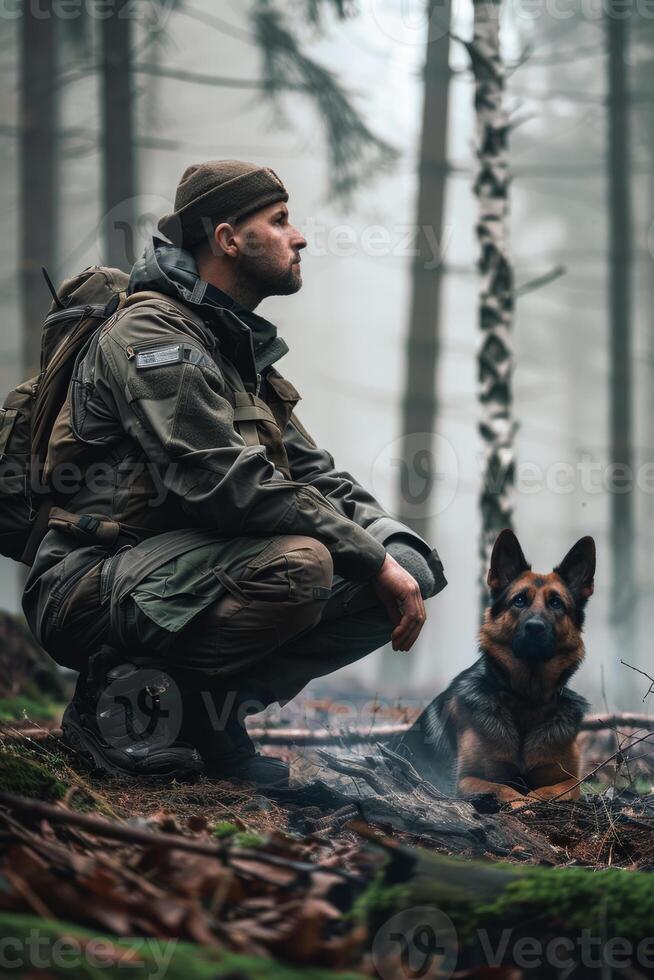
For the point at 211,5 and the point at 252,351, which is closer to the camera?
the point at 252,351

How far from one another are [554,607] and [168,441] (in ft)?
7.07

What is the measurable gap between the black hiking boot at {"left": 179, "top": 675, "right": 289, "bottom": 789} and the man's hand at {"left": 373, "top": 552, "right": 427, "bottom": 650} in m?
0.74

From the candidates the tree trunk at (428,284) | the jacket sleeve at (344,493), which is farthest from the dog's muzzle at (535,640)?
the tree trunk at (428,284)

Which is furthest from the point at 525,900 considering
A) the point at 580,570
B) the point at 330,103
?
the point at 330,103

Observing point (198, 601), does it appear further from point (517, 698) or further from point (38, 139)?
point (38, 139)

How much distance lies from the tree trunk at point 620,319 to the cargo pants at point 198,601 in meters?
11.6

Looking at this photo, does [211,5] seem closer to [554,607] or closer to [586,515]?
[554,607]

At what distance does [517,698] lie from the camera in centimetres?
439

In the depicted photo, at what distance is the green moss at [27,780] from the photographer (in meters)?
2.67

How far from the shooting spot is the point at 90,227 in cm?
1330

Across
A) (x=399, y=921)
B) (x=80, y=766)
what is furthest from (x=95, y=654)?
(x=399, y=921)

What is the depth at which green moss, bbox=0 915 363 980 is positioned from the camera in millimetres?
1598

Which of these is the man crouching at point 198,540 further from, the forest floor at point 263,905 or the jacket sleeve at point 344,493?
the forest floor at point 263,905

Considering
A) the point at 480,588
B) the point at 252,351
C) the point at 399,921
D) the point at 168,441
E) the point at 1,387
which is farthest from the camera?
the point at 1,387
